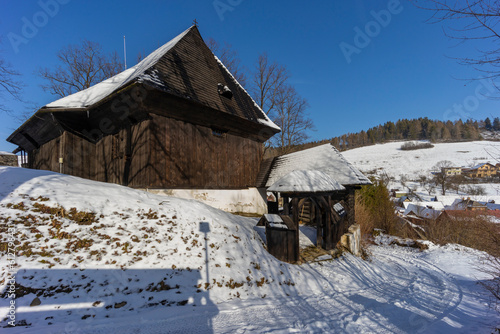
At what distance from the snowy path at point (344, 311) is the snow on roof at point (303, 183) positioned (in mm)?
2388

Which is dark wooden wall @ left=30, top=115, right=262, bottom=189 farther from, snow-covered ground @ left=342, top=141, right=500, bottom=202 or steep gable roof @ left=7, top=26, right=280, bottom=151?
snow-covered ground @ left=342, top=141, right=500, bottom=202

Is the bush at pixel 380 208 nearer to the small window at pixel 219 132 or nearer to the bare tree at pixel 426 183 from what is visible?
the small window at pixel 219 132

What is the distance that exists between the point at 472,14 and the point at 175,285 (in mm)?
6623

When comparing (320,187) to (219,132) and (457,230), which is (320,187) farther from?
(457,230)

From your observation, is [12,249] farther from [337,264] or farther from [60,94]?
[60,94]

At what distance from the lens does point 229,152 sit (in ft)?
37.3

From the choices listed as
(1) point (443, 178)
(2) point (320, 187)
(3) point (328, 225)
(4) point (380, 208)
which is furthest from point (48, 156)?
(1) point (443, 178)

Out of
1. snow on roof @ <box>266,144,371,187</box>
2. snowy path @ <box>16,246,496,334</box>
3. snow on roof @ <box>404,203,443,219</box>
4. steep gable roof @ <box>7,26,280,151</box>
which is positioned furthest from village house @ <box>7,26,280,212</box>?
snow on roof @ <box>404,203,443,219</box>

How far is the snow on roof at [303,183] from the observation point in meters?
6.67

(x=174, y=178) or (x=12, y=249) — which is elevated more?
(x=174, y=178)

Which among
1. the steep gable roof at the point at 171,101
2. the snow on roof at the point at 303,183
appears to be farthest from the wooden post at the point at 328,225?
the steep gable roof at the point at 171,101

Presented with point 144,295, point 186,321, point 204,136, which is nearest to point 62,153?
point 204,136

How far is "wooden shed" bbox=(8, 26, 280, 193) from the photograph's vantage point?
327 inches

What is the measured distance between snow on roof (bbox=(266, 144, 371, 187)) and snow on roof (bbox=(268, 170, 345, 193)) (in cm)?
221
